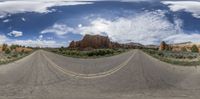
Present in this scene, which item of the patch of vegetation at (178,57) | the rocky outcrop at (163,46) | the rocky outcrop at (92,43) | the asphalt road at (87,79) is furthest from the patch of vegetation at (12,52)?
the rocky outcrop at (163,46)

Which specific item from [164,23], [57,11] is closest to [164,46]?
[164,23]

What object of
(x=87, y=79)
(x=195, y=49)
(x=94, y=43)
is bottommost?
(x=87, y=79)

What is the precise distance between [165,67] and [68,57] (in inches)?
61.8

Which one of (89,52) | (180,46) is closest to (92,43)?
(89,52)

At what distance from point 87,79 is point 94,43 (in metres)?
0.76

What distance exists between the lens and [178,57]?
2083 centimetres

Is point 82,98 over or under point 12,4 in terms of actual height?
under

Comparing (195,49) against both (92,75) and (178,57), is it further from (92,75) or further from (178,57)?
(92,75)

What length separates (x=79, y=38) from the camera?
1988cm

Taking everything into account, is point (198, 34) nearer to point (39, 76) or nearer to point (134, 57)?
point (134, 57)

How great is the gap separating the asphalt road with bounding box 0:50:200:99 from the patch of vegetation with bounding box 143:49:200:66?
143mm

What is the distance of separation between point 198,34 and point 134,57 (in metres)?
1.08

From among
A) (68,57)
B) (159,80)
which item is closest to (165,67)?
(159,80)

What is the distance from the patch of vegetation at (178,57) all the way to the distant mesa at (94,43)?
0.43 meters
